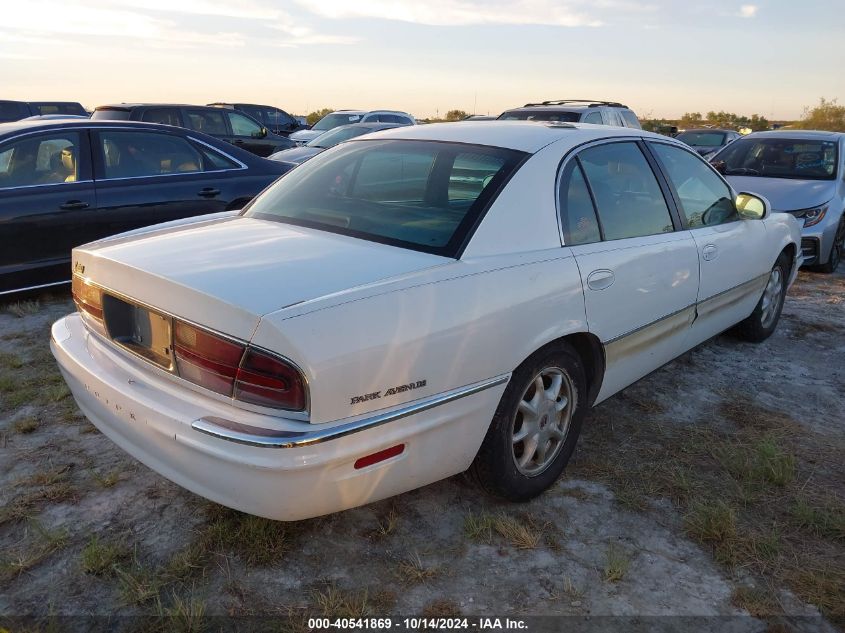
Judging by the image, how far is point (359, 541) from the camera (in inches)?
103

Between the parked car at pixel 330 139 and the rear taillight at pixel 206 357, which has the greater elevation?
the parked car at pixel 330 139

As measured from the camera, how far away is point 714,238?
12.8 ft

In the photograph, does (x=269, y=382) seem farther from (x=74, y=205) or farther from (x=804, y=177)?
(x=804, y=177)

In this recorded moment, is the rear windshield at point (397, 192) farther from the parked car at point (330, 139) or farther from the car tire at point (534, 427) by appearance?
the parked car at point (330, 139)

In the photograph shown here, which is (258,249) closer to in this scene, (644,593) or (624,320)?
(624,320)

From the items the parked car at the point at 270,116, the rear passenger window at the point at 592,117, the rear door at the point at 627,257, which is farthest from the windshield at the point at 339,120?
the rear door at the point at 627,257

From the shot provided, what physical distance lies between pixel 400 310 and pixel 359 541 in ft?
3.21

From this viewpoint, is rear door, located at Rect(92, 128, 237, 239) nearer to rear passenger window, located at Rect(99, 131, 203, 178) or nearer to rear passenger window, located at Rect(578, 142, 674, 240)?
rear passenger window, located at Rect(99, 131, 203, 178)

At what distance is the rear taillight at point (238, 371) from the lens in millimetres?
2033

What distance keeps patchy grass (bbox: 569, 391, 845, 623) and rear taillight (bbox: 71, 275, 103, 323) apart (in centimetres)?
214

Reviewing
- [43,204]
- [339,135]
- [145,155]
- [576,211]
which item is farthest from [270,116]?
[576,211]

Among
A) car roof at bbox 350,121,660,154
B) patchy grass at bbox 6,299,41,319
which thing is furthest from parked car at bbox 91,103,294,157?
car roof at bbox 350,121,660,154

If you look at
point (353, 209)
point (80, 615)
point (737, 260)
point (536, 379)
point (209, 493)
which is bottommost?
point (80, 615)

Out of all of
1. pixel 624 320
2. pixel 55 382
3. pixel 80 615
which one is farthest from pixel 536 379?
pixel 55 382
